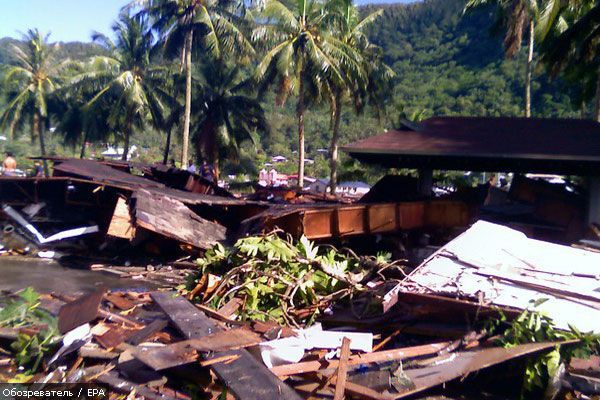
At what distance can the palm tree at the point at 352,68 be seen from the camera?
2402 cm

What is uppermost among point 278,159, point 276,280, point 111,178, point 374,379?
point 111,178

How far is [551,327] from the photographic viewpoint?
5.34 m

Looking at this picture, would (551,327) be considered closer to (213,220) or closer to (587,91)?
(213,220)

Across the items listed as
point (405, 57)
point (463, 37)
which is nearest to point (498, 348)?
point (463, 37)

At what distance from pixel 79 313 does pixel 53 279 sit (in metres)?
4.60

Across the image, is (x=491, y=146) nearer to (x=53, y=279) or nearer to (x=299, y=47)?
(x=53, y=279)

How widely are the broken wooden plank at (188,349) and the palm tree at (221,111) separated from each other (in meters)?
24.8

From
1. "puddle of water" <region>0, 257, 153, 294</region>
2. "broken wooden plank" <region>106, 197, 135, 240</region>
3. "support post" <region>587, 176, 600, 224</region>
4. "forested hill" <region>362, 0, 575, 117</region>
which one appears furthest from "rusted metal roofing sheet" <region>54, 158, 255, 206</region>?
"forested hill" <region>362, 0, 575, 117</region>

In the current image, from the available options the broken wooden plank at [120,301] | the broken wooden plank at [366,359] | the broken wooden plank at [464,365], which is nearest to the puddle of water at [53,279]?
the broken wooden plank at [120,301]

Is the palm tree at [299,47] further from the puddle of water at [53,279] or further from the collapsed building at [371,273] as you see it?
the puddle of water at [53,279]

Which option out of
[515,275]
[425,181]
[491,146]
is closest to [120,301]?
[515,275]

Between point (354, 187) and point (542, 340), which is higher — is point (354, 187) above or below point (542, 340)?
below

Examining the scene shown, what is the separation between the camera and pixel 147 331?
6.23 meters

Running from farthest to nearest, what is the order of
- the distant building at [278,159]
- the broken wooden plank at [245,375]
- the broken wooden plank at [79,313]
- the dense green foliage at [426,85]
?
1. the distant building at [278,159]
2. the dense green foliage at [426,85]
3. the broken wooden plank at [79,313]
4. the broken wooden plank at [245,375]
